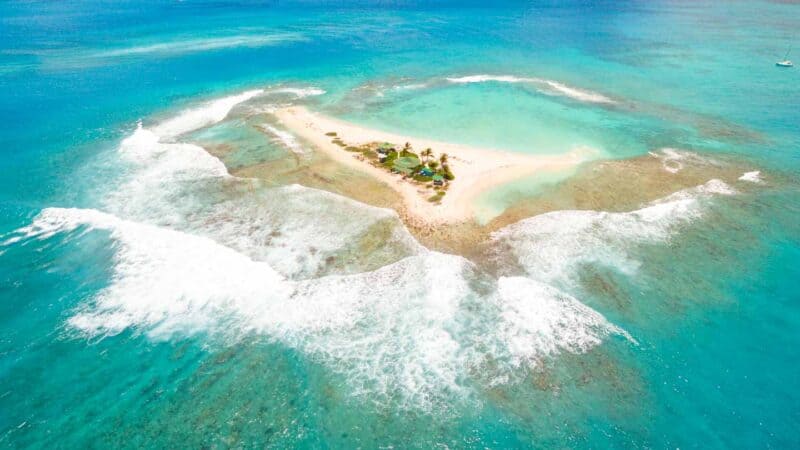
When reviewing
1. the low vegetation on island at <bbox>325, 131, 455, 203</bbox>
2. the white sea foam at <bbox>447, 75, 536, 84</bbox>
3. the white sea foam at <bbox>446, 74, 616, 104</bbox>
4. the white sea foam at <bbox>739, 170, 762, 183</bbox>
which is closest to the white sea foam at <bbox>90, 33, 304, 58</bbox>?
the white sea foam at <bbox>447, 75, 536, 84</bbox>

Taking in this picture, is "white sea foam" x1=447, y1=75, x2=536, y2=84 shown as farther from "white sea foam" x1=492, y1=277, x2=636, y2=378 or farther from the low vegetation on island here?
"white sea foam" x1=492, y1=277, x2=636, y2=378

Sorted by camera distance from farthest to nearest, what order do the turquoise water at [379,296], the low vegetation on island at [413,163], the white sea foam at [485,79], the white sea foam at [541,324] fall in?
the white sea foam at [485,79]
the low vegetation on island at [413,163]
the white sea foam at [541,324]
the turquoise water at [379,296]

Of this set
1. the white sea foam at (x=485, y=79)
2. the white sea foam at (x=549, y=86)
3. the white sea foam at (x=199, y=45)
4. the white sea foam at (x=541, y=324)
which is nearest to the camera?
the white sea foam at (x=541, y=324)

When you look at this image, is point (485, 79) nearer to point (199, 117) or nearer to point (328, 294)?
point (199, 117)

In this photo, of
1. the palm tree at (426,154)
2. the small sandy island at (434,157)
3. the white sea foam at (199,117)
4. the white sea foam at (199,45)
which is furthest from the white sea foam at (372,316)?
the white sea foam at (199,45)

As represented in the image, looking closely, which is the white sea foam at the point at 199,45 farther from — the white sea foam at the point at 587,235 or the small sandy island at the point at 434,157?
the white sea foam at the point at 587,235

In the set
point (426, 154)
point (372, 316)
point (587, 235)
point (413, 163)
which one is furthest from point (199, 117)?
point (587, 235)
